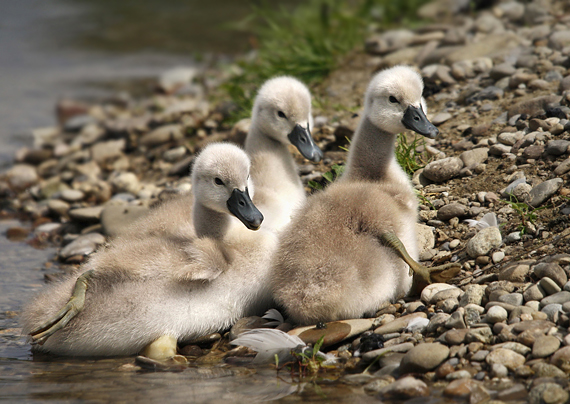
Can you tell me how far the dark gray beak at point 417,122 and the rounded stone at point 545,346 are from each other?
1.92 m

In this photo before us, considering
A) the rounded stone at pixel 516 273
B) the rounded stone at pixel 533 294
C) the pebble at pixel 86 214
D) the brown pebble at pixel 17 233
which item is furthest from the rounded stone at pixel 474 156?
the brown pebble at pixel 17 233

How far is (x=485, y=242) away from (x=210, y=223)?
77.3 inches

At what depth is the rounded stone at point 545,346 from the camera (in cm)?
360

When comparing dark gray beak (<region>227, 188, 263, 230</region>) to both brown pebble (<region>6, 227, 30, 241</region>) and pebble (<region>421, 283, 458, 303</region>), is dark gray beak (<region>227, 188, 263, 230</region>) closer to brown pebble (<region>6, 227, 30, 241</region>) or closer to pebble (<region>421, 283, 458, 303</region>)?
pebble (<region>421, 283, 458, 303</region>)

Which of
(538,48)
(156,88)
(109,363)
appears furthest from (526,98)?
(156,88)

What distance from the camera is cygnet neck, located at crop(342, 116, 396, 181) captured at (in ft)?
17.0

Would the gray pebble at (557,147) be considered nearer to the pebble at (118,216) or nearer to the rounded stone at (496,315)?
the rounded stone at (496,315)

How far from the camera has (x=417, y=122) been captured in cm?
512

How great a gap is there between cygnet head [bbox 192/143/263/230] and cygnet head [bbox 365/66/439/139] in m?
1.14

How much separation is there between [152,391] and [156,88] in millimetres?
9858

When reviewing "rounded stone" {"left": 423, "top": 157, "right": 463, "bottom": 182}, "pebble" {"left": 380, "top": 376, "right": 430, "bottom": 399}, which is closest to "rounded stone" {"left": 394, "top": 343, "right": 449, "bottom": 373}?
"pebble" {"left": 380, "top": 376, "right": 430, "bottom": 399}

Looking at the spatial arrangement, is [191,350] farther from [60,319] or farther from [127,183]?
[127,183]

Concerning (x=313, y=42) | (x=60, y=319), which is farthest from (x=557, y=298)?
(x=313, y=42)

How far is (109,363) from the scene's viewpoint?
4.34m
